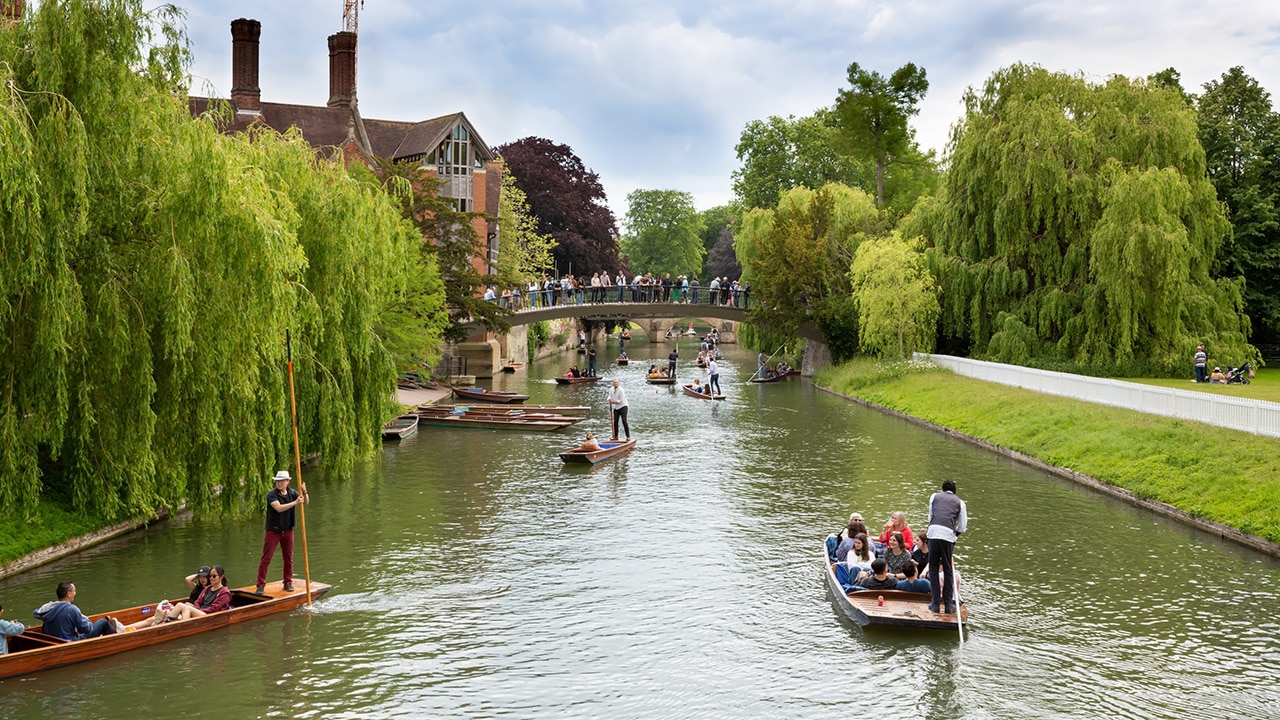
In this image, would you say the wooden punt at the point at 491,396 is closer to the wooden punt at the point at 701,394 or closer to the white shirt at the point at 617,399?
the wooden punt at the point at 701,394

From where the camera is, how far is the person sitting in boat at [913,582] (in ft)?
43.5

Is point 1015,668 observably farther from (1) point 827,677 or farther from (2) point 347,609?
(2) point 347,609

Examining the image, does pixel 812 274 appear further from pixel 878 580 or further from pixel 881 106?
pixel 878 580

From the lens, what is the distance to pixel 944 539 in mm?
12641

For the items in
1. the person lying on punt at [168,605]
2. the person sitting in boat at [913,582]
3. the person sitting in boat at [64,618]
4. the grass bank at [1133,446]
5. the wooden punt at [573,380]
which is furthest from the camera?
the wooden punt at [573,380]

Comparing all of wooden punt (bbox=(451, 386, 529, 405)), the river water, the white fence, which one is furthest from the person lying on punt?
wooden punt (bbox=(451, 386, 529, 405))

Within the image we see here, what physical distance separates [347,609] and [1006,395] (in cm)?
2223

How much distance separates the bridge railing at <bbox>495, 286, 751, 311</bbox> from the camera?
50.3 metres

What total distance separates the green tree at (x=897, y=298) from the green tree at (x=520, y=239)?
19324 millimetres

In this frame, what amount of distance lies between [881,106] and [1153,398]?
136 ft

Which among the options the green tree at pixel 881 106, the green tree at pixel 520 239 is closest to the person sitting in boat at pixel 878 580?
the green tree at pixel 520 239

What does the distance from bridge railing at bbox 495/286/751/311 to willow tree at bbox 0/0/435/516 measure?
33.6 m

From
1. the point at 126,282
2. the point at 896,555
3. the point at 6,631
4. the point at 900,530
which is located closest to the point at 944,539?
the point at 896,555

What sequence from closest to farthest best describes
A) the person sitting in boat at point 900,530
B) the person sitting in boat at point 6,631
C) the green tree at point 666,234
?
the person sitting in boat at point 6,631 < the person sitting in boat at point 900,530 < the green tree at point 666,234
